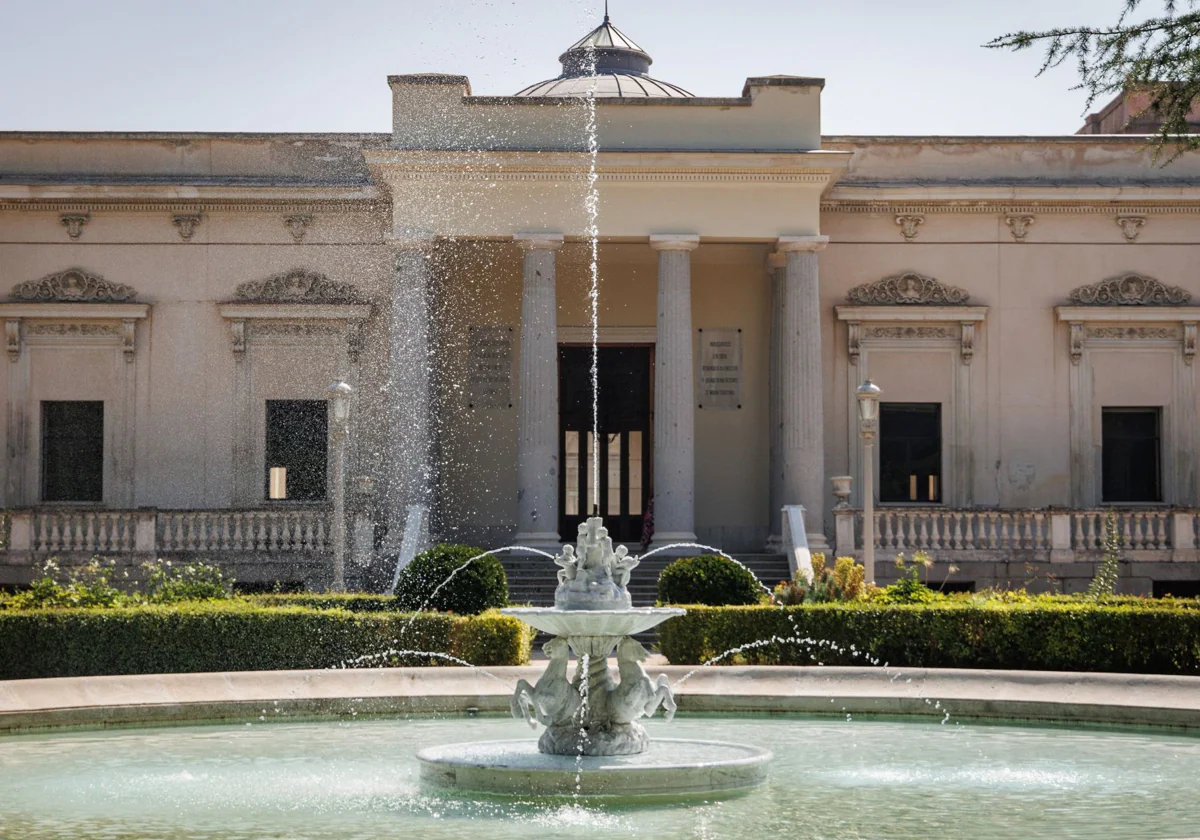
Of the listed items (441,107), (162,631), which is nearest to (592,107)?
(441,107)

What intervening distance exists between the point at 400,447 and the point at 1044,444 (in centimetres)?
1224

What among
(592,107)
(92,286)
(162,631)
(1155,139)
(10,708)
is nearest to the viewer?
(10,708)

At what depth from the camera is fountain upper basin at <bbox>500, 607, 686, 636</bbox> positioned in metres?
11.4

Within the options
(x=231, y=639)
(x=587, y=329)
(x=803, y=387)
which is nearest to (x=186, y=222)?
(x=587, y=329)

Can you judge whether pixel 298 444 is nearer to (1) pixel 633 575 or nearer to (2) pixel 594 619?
(1) pixel 633 575

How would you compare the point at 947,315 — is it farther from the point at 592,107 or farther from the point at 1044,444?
the point at 592,107

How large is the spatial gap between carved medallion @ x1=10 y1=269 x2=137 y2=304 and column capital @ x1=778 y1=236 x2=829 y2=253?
12326 millimetres

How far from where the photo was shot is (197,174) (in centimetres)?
3183

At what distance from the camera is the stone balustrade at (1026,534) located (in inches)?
1099

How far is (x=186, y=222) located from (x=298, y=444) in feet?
15.4

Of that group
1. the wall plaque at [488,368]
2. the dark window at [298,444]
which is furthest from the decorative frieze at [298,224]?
the wall plaque at [488,368]

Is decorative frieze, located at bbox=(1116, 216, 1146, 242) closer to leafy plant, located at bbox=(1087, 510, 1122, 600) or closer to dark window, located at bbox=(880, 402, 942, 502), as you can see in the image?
dark window, located at bbox=(880, 402, 942, 502)

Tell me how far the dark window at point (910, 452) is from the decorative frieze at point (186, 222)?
13450 millimetres

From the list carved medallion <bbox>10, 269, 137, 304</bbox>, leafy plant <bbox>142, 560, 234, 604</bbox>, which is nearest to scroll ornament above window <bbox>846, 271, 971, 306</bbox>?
leafy plant <bbox>142, 560, 234, 604</bbox>
